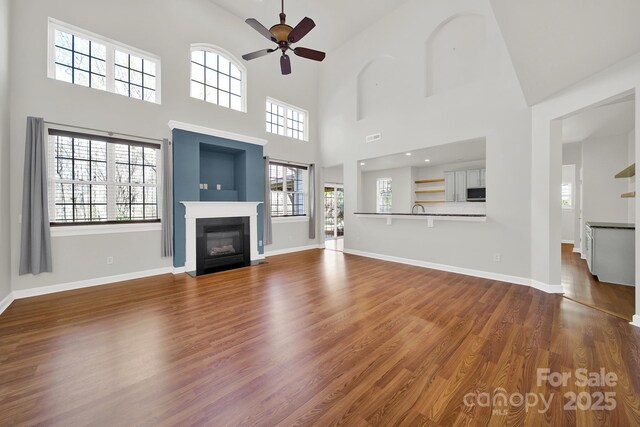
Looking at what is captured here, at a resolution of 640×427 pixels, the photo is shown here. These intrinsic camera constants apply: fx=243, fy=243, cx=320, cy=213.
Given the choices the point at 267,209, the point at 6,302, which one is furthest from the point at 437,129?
the point at 6,302

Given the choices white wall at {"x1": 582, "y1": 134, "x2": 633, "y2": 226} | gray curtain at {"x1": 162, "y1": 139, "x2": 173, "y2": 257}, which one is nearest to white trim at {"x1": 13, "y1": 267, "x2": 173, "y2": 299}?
gray curtain at {"x1": 162, "y1": 139, "x2": 173, "y2": 257}

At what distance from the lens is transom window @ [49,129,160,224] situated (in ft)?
12.2

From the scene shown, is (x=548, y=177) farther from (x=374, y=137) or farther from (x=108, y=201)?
(x=108, y=201)

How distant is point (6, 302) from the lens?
3.05 metres

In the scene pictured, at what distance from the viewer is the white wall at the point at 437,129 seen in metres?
3.78

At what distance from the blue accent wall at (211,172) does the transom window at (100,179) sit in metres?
0.43

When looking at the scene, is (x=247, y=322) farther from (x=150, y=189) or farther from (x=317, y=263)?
(x=150, y=189)

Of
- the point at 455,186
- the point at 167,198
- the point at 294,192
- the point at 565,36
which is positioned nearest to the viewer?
the point at 565,36

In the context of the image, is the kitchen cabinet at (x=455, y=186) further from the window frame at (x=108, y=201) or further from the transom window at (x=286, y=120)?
the window frame at (x=108, y=201)

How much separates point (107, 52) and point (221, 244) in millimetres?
3847

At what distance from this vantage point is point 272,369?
1.84 m

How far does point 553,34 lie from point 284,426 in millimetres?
4237

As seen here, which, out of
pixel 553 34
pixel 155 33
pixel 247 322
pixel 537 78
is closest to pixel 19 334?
pixel 247 322

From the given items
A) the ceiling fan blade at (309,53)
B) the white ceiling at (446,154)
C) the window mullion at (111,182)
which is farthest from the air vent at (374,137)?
the window mullion at (111,182)
